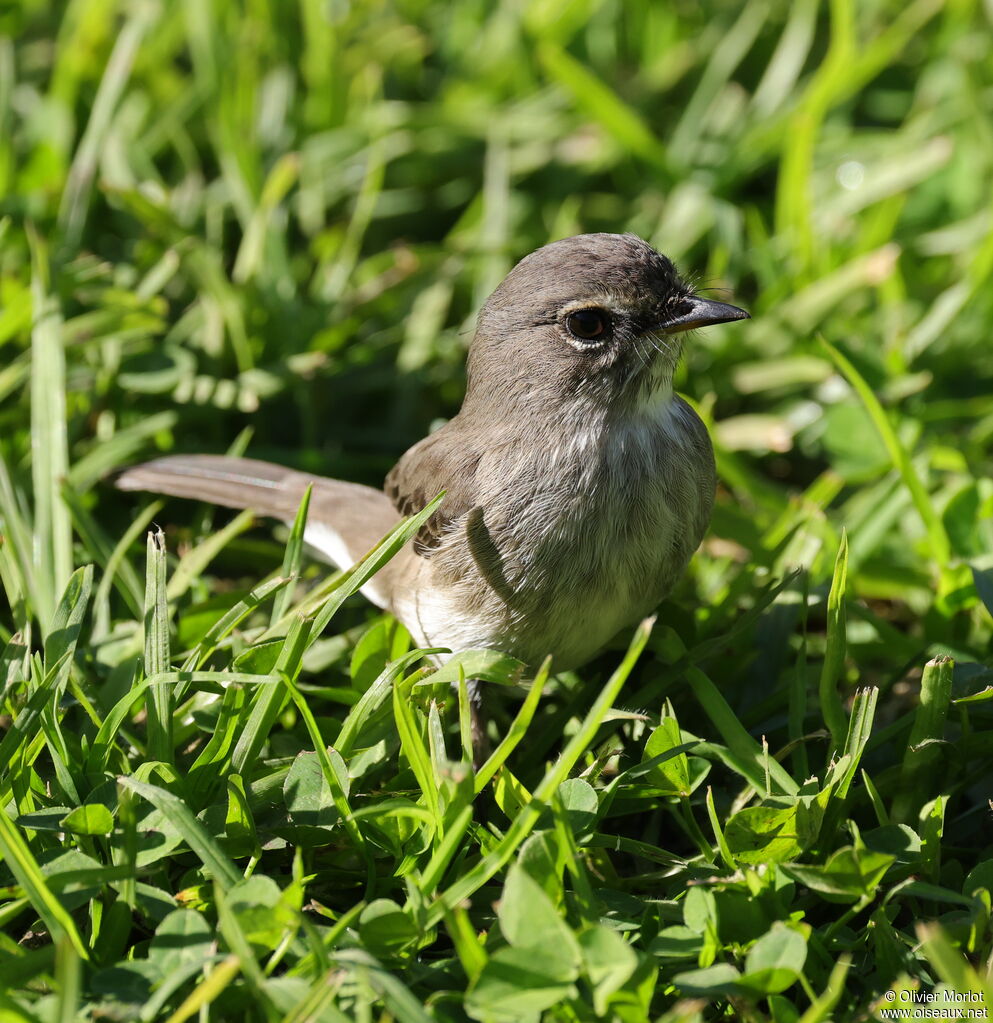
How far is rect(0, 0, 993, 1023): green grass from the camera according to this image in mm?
2842

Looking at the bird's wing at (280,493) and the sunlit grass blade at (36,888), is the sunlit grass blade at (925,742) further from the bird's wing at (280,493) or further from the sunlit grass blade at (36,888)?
the sunlit grass blade at (36,888)

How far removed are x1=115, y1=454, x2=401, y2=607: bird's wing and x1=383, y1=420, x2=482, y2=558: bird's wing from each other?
27cm

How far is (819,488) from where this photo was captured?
14.6 ft

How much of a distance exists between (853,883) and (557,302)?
6.05ft

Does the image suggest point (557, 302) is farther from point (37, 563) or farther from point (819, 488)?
point (37, 563)

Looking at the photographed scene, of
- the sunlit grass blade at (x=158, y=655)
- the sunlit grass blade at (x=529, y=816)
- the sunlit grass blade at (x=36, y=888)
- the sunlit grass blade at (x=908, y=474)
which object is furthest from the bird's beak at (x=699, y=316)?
the sunlit grass blade at (x=36, y=888)

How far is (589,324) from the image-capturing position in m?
3.53

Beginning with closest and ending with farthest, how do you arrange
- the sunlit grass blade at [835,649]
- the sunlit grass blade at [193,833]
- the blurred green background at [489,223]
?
the sunlit grass blade at [193,833] < the sunlit grass blade at [835,649] < the blurred green background at [489,223]

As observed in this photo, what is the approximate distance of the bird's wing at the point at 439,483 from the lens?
3596 millimetres

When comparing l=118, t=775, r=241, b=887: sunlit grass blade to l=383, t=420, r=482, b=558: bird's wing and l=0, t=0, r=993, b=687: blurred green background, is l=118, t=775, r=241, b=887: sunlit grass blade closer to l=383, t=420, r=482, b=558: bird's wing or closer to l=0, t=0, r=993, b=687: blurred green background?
l=383, t=420, r=482, b=558: bird's wing

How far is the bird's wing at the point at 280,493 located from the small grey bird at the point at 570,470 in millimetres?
522

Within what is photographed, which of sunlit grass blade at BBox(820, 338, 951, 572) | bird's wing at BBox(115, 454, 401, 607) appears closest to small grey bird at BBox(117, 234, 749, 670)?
bird's wing at BBox(115, 454, 401, 607)

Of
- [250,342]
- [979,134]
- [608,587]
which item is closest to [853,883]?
[608,587]

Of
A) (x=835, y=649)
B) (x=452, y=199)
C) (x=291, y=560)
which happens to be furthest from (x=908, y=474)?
(x=452, y=199)
